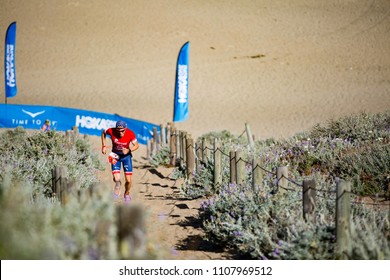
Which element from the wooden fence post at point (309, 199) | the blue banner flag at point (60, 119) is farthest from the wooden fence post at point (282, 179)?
the blue banner flag at point (60, 119)

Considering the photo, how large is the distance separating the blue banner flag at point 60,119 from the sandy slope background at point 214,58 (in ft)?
18.1

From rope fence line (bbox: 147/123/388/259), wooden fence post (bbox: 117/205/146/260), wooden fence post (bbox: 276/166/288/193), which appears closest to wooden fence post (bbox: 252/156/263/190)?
rope fence line (bbox: 147/123/388/259)

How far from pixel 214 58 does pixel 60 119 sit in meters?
25.0

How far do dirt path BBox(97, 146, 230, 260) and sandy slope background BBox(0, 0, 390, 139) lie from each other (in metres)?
15.7

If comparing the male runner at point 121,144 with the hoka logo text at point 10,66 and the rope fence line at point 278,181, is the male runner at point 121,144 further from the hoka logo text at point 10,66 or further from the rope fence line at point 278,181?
the hoka logo text at point 10,66

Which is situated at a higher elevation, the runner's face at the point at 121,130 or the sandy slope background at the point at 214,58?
the sandy slope background at the point at 214,58

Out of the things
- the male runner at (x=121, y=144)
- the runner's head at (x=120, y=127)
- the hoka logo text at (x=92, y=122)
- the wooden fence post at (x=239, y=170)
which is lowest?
the wooden fence post at (x=239, y=170)

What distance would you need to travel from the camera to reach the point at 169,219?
933 centimetres

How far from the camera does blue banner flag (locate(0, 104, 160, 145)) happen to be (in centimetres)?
2375

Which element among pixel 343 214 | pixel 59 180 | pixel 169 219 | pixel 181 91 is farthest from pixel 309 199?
pixel 181 91

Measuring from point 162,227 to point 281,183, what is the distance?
207cm

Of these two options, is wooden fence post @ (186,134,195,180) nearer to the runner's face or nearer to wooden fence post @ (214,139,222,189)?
wooden fence post @ (214,139,222,189)

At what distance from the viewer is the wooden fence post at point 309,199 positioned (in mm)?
6605
